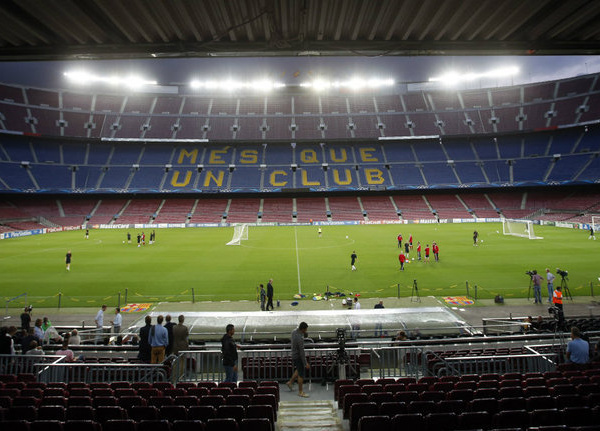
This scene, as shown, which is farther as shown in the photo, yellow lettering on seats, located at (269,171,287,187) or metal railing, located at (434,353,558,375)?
yellow lettering on seats, located at (269,171,287,187)

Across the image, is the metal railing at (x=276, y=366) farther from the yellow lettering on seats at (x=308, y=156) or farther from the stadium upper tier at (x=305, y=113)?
the stadium upper tier at (x=305, y=113)

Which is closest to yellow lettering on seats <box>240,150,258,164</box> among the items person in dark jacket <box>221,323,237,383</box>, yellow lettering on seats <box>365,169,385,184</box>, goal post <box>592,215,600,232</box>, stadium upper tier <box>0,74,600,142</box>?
stadium upper tier <box>0,74,600,142</box>

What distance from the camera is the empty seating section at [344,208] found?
60.6 meters

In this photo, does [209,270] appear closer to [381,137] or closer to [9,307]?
[9,307]

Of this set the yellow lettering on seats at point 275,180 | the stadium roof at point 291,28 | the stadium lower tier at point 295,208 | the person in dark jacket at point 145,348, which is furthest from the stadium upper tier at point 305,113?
the stadium roof at point 291,28

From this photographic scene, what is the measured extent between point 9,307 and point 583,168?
7756cm

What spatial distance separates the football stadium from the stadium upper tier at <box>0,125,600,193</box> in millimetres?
486

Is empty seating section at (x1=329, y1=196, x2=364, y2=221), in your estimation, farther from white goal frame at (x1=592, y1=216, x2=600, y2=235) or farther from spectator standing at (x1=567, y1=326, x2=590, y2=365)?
spectator standing at (x1=567, y1=326, x2=590, y2=365)

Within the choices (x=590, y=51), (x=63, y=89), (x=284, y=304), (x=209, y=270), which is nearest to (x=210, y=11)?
(x=590, y=51)

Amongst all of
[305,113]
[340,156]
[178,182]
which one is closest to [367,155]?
[340,156]

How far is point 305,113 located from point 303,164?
1439 centimetres

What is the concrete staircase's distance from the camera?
557 centimetres

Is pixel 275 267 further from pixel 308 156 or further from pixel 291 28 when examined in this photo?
pixel 308 156

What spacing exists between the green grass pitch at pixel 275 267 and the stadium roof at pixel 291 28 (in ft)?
48.6
